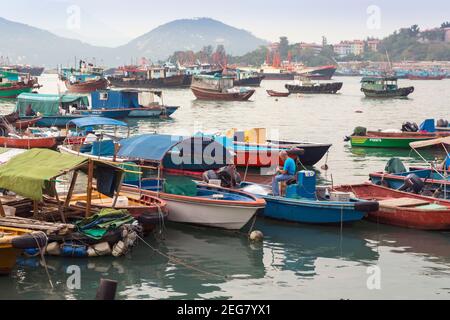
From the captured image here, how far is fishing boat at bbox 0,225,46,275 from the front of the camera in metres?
13.6

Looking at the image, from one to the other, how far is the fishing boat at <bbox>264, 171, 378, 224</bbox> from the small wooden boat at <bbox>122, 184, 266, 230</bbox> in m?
0.95

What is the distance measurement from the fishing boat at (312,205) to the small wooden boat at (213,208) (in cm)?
95

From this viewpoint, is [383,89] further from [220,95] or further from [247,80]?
[247,80]

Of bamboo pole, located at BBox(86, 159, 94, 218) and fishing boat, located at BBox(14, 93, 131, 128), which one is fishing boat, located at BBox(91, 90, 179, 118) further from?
bamboo pole, located at BBox(86, 159, 94, 218)

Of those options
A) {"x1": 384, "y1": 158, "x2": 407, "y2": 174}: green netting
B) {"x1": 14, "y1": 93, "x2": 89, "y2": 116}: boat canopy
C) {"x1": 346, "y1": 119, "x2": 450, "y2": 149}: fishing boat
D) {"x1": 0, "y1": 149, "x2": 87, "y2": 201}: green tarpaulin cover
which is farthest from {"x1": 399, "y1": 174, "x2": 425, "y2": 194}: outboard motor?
{"x1": 14, "y1": 93, "x2": 89, "y2": 116}: boat canopy

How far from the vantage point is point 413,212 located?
18156 millimetres

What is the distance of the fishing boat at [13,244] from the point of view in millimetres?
13609

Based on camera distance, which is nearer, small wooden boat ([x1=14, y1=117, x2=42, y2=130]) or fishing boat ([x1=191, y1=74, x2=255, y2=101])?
small wooden boat ([x1=14, y1=117, x2=42, y2=130])

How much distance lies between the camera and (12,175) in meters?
15.2

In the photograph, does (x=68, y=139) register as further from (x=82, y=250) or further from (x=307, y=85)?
(x=307, y=85)

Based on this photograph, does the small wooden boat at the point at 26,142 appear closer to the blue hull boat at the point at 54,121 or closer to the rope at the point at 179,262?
the blue hull boat at the point at 54,121

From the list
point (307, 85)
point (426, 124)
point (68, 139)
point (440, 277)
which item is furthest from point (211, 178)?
point (307, 85)

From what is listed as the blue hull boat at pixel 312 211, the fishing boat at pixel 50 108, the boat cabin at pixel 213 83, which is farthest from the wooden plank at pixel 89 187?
the boat cabin at pixel 213 83

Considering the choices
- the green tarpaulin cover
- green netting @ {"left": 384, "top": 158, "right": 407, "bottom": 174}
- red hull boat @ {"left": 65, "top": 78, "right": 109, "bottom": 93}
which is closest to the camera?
the green tarpaulin cover
